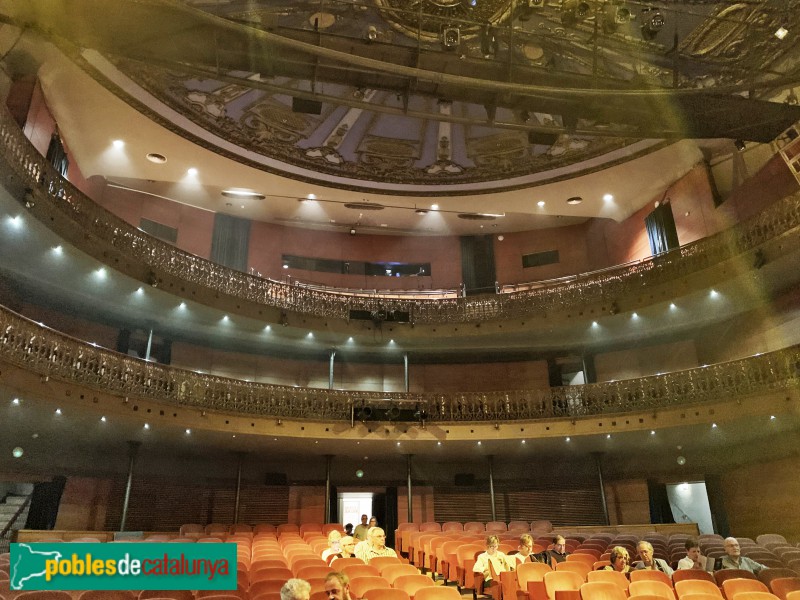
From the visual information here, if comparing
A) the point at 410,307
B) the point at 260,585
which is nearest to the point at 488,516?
the point at 410,307

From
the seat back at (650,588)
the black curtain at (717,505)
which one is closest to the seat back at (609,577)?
the seat back at (650,588)

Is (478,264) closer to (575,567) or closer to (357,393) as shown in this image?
(357,393)

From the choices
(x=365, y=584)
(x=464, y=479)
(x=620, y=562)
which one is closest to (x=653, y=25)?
(x=620, y=562)

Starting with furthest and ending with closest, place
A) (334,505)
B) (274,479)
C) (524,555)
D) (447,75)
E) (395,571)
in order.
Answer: (334,505), (274,479), (447,75), (524,555), (395,571)

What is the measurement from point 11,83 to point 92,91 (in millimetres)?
1388

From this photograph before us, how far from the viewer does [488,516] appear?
16641mm

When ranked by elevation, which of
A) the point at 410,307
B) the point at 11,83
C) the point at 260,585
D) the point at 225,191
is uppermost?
the point at 225,191

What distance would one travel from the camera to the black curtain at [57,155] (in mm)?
11930

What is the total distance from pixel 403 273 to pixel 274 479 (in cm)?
790

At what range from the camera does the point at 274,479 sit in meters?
16.2

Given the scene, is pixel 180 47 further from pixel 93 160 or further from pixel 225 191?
pixel 225 191

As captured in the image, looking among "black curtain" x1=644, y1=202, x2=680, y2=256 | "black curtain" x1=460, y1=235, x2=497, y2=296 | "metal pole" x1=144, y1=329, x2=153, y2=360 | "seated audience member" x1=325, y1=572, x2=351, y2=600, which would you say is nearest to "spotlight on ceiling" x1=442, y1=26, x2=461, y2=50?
"seated audience member" x1=325, y1=572, x2=351, y2=600

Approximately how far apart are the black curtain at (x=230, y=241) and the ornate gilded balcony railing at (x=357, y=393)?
17.7 ft

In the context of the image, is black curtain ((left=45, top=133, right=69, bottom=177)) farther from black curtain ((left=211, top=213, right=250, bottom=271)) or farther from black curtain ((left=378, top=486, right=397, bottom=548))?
black curtain ((left=378, top=486, right=397, bottom=548))
